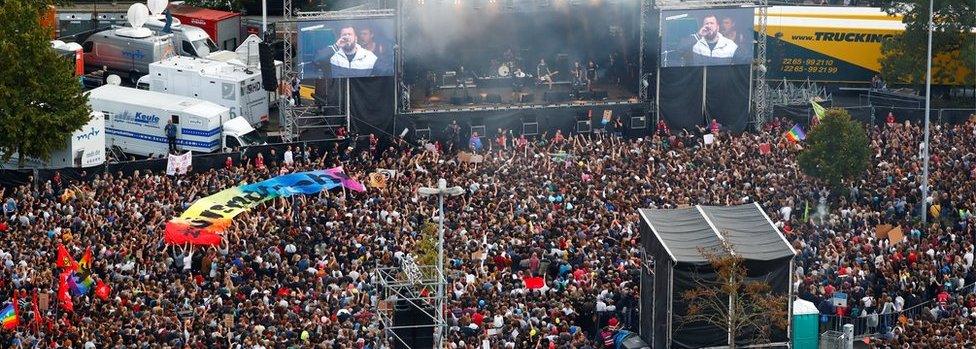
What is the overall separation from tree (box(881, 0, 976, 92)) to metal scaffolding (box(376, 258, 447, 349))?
2472 cm

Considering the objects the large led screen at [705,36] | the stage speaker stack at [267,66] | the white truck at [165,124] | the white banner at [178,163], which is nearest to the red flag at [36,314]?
the white banner at [178,163]

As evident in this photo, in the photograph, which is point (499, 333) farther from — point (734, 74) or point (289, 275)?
point (734, 74)

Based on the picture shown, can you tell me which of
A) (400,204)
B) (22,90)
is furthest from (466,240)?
(22,90)

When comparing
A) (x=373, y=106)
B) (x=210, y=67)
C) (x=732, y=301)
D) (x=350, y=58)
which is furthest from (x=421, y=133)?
(x=732, y=301)

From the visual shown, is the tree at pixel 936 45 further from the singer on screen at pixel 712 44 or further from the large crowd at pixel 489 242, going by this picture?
the singer on screen at pixel 712 44

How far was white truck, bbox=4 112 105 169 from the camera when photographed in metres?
52.7

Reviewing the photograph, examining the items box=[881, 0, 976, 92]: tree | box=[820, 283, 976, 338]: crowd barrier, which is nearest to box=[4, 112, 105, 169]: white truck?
box=[820, 283, 976, 338]: crowd barrier

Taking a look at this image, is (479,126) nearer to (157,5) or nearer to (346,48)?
(346,48)

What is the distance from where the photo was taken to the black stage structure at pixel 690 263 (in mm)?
38500

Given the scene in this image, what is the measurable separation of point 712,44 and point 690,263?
779 inches

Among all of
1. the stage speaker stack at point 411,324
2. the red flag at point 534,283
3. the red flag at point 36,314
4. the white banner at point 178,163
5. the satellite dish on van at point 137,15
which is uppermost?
the satellite dish on van at point 137,15

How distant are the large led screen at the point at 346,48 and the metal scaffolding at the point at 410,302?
17.7 meters

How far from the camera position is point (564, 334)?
1577 inches

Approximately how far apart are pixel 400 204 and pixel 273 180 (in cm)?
291
